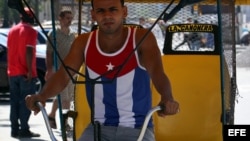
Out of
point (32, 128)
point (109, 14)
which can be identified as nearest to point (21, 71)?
point (32, 128)

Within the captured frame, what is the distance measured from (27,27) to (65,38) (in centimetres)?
302

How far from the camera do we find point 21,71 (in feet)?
35.2

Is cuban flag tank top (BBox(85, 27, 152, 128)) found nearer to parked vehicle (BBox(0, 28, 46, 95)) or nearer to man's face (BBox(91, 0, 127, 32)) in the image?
man's face (BBox(91, 0, 127, 32))

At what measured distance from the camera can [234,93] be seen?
21.9 feet

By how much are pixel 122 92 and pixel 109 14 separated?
1.50 feet

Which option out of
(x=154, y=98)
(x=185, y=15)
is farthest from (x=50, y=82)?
(x=185, y=15)

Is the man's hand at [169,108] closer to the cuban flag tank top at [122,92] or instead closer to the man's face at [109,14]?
the cuban flag tank top at [122,92]

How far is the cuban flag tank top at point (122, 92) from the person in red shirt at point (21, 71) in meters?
5.79

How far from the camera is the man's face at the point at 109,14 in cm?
483

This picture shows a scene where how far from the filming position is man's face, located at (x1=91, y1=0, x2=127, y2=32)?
4.83 m

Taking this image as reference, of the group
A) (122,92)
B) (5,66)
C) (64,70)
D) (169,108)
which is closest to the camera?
(169,108)

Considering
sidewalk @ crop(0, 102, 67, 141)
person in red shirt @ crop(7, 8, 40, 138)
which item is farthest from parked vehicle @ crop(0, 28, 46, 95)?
person in red shirt @ crop(7, 8, 40, 138)

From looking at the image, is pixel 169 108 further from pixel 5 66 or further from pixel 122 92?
pixel 5 66

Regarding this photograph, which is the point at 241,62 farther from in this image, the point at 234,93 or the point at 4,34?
the point at 234,93
